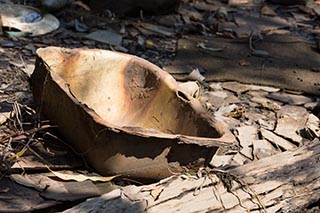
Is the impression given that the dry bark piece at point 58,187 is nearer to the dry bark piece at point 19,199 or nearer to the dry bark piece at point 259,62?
the dry bark piece at point 19,199

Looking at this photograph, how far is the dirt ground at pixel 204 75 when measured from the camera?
10.1ft

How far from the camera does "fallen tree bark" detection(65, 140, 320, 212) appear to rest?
2.86m

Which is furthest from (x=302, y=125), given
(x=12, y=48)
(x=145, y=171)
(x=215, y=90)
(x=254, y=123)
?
(x=12, y=48)

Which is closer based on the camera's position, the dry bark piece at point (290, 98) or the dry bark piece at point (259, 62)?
the dry bark piece at point (290, 98)

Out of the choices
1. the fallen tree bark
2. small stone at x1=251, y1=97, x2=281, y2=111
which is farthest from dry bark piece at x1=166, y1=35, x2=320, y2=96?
the fallen tree bark

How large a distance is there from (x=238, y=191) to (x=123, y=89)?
40.8 inches

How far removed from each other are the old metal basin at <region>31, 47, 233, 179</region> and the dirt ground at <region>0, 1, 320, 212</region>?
139 mm

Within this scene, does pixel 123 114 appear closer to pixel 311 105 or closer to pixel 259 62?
pixel 311 105

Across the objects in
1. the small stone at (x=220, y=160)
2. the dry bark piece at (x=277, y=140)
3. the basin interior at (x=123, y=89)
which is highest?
the basin interior at (x=123, y=89)

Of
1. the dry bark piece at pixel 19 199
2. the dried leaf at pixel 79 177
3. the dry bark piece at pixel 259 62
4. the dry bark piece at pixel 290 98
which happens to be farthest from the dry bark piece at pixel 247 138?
the dry bark piece at pixel 19 199

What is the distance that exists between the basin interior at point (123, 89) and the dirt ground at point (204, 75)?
34cm

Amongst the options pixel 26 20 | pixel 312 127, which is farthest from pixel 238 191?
pixel 26 20

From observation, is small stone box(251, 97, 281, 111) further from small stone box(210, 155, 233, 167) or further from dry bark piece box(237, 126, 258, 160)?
small stone box(210, 155, 233, 167)

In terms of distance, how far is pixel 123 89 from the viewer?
370 centimetres
